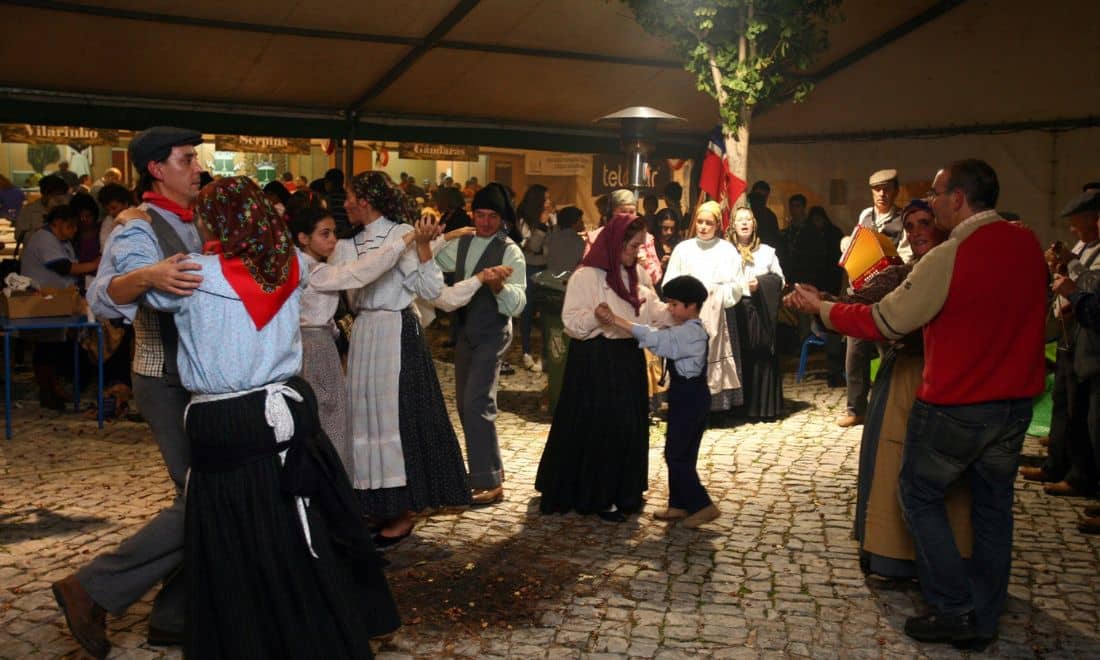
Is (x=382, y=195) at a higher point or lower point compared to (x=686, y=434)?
higher

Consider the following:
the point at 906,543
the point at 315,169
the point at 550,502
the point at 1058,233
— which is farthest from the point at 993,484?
the point at 315,169

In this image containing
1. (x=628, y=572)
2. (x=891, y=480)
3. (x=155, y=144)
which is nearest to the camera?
(x=155, y=144)

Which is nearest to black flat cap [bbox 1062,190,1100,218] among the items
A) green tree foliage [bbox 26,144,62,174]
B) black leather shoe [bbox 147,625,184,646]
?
black leather shoe [bbox 147,625,184,646]

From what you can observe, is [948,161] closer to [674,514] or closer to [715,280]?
[715,280]

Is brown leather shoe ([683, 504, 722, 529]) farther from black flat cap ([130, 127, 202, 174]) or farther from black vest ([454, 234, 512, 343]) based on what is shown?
black flat cap ([130, 127, 202, 174])

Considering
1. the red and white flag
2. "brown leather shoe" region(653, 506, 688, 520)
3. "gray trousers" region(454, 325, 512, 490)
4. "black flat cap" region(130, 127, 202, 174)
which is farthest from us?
the red and white flag

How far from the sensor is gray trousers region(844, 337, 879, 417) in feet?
31.0

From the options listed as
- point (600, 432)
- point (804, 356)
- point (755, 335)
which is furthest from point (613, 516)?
point (804, 356)

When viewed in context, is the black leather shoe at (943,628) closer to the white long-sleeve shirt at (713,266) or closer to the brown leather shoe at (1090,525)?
the brown leather shoe at (1090,525)

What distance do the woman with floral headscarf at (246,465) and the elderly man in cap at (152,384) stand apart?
0.33 m

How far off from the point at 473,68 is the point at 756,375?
21.0 feet

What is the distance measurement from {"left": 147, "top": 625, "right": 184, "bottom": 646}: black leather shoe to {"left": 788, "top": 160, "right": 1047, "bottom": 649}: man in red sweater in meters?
3.10

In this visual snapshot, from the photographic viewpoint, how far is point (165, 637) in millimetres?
4727

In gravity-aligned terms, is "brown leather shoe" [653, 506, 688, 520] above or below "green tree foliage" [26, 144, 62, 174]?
below
